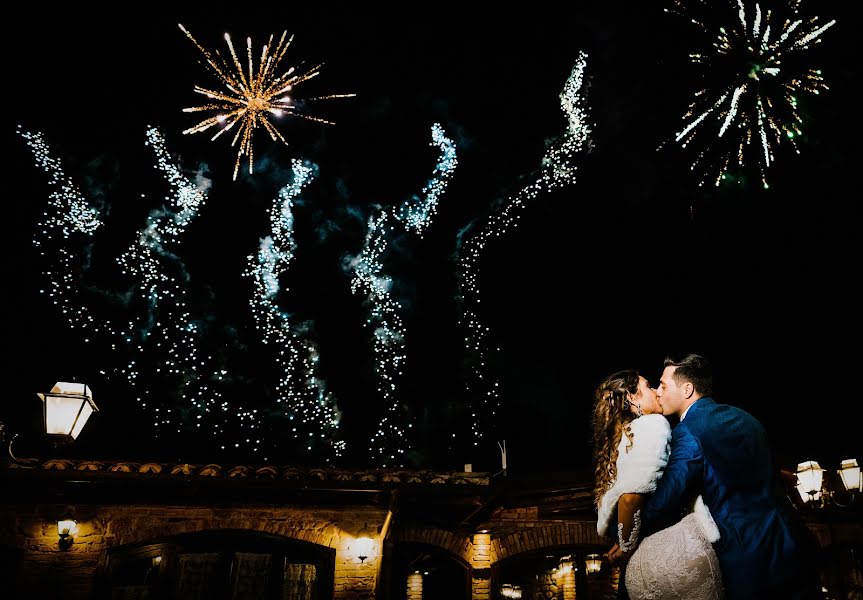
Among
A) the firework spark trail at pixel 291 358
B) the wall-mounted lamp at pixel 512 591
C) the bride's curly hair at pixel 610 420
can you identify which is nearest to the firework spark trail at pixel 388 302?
the firework spark trail at pixel 291 358

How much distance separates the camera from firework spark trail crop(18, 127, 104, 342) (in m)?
11.3

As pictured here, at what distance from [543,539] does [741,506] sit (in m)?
7.22

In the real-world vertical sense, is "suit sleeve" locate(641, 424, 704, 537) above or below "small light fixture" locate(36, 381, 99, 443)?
below

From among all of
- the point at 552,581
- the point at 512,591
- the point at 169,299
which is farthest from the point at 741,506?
the point at 169,299

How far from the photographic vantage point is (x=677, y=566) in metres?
1.92

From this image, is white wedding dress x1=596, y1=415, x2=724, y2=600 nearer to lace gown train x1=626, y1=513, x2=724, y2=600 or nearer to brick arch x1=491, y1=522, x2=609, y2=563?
lace gown train x1=626, y1=513, x2=724, y2=600

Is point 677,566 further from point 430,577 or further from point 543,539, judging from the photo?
point 430,577

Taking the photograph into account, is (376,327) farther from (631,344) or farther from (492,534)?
(492,534)

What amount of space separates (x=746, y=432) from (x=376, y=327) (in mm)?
16564

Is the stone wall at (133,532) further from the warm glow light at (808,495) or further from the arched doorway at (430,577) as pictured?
the warm glow light at (808,495)

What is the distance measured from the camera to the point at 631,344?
12.1 m

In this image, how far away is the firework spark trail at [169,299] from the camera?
12.2m

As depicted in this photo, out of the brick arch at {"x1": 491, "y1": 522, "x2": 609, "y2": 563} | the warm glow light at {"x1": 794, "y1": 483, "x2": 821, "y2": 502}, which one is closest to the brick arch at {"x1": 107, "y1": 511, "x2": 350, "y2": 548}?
the brick arch at {"x1": 491, "y1": 522, "x2": 609, "y2": 563}

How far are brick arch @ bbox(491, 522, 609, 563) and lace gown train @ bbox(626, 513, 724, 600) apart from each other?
6.94 meters
